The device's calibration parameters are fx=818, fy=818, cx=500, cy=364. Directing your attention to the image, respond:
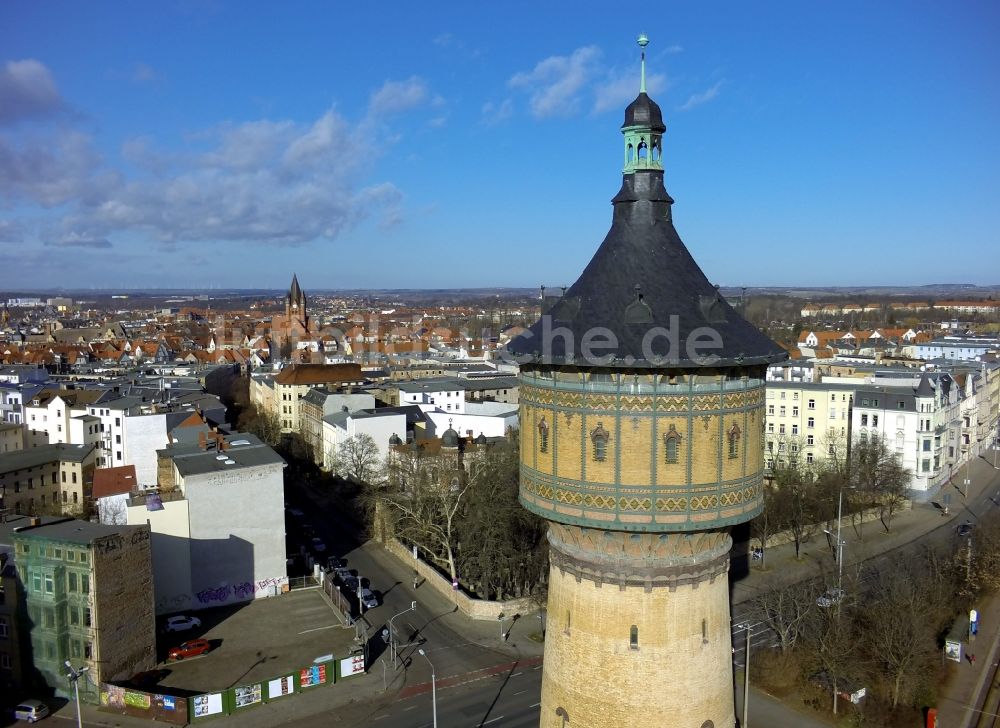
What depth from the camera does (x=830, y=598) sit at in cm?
4444

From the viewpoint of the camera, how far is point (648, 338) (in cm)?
1463

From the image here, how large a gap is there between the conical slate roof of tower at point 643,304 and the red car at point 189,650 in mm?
34438

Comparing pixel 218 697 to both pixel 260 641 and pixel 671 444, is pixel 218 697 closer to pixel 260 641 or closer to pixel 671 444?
pixel 260 641

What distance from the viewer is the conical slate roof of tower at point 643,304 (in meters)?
14.6

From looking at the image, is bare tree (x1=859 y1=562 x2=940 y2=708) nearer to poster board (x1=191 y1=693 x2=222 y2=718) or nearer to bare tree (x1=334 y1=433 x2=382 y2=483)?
poster board (x1=191 y1=693 x2=222 y2=718)

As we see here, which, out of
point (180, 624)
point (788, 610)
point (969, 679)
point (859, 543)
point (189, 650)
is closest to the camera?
point (969, 679)

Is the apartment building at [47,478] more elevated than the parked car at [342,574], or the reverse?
the apartment building at [47,478]

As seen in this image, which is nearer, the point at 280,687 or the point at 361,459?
the point at 280,687

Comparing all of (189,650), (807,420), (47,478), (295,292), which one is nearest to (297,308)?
(295,292)

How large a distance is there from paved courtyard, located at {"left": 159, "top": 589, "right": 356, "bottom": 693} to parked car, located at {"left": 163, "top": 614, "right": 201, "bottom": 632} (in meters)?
0.38

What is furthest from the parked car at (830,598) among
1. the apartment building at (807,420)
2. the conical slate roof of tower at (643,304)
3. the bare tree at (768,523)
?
the apartment building at (807,420)

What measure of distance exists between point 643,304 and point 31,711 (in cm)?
3571

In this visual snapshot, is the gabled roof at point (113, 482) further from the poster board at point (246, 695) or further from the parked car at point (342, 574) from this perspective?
the poster board at point (246, 695)

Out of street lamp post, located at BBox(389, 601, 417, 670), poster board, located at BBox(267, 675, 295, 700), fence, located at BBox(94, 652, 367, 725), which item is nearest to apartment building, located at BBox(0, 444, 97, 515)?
fence, located at BBox(94, 652, 367, 725)
